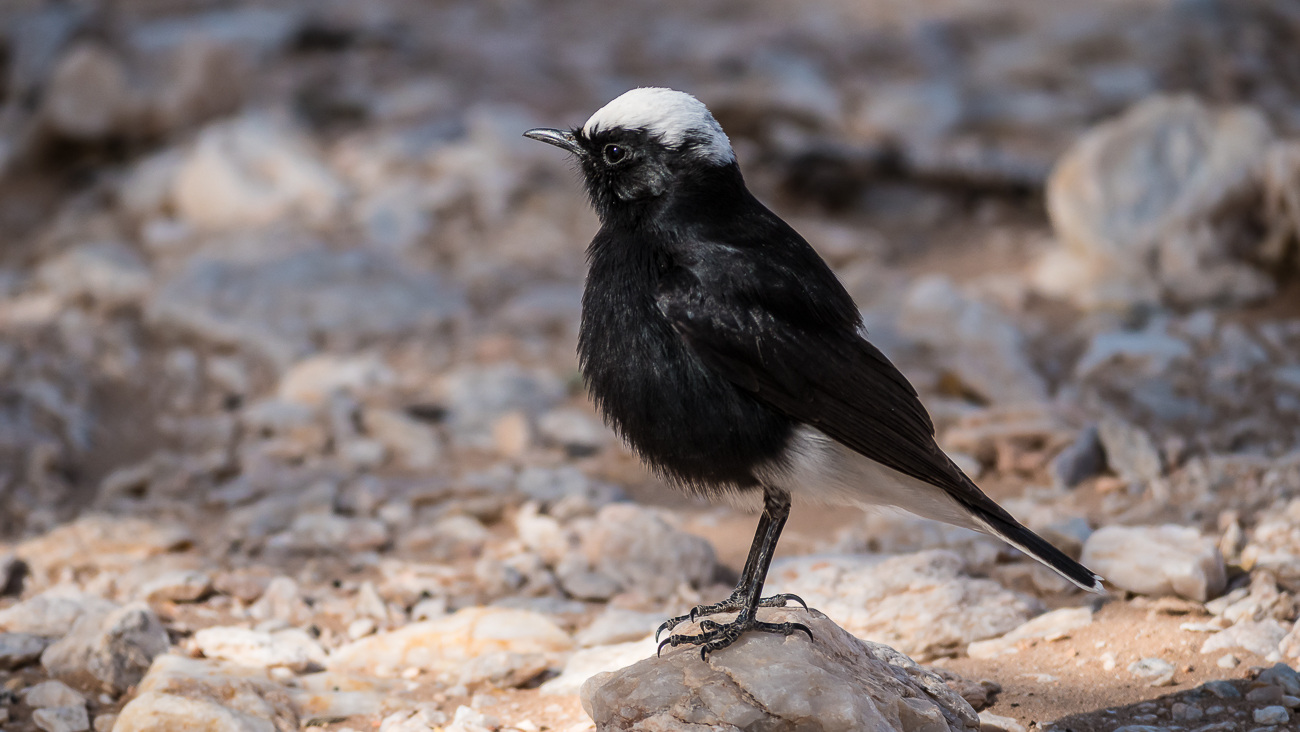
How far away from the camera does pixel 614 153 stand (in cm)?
368

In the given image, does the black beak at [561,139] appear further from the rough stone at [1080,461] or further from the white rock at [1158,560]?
the rough stone at [1080,461]

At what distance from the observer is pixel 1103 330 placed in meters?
6.34

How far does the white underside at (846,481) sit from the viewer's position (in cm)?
347

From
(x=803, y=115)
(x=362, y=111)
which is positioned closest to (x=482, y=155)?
(x=362, y=111)

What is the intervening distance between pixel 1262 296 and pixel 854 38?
15.6 ft

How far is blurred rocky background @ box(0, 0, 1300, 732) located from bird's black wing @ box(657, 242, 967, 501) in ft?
1.91

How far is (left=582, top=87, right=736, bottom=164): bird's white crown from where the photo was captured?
360cm

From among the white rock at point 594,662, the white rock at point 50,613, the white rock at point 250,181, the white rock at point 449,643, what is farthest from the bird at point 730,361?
the white rock at point 250,181

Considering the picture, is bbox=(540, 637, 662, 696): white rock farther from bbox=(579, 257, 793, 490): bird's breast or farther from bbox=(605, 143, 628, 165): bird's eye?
bbox=(605, 143, 628, 165): bird's eye

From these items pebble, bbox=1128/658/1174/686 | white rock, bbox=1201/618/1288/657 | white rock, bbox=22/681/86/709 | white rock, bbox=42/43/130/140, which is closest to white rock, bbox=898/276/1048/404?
white rock, bbox=1201/618/1288/657

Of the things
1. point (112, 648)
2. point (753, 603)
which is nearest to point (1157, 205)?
point (753, 603)

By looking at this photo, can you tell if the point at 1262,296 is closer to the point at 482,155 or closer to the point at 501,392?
the point at 501,392

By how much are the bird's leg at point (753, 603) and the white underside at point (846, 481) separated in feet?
0.28

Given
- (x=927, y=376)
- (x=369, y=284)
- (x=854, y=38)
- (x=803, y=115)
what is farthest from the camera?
(x=854, y=38)
